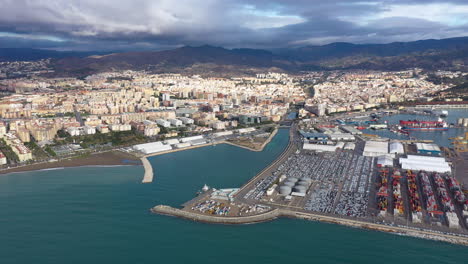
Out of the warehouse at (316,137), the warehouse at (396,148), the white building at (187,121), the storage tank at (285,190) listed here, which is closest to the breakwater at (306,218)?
the storage tank at (285,190)

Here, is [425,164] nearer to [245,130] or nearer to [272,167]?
[272,167]

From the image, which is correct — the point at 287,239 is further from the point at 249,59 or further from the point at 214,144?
→ the point at 249,59

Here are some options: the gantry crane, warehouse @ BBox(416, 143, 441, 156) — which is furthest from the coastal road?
the gantry crane

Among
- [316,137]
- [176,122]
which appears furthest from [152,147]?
[316,137]

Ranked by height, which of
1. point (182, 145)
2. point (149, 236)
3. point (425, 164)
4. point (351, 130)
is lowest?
point (149, 236)

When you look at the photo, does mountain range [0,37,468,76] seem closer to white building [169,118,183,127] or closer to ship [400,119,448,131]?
white building [169,118,183,127]

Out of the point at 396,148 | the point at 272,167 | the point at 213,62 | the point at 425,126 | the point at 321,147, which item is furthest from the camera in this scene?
the point at 213,62

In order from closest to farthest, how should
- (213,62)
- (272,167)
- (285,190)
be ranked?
(285,190)
(272,167)
(213,62)
